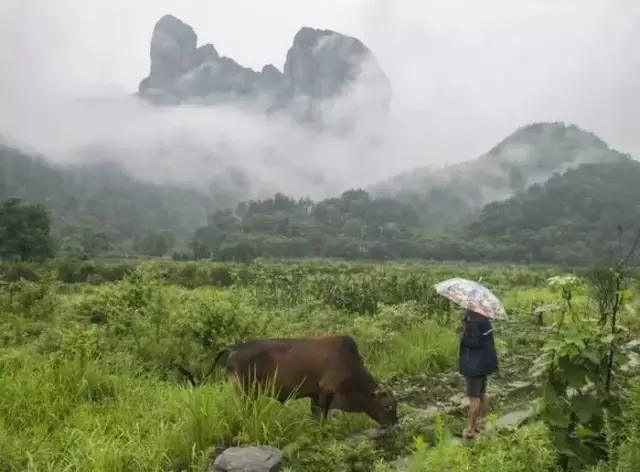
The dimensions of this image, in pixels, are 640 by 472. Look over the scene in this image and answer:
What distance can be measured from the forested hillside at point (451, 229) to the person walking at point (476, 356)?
47.9m

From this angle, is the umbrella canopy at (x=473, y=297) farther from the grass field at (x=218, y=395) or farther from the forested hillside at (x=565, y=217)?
the forested hillside at (x=565, y=217)

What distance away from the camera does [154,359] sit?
838 centimetres

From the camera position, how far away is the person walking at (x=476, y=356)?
6.37m

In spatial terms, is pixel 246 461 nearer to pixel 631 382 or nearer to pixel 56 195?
pixel 631 382

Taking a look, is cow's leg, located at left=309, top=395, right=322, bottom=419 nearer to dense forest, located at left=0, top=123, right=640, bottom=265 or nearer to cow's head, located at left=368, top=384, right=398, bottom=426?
cow's head, located at left=368, top=384, right=398, bottom=426

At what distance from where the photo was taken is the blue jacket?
6.39 metres

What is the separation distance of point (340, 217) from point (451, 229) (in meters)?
16.3

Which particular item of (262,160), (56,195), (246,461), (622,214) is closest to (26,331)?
(246,461)

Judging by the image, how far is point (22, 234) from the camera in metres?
37.3

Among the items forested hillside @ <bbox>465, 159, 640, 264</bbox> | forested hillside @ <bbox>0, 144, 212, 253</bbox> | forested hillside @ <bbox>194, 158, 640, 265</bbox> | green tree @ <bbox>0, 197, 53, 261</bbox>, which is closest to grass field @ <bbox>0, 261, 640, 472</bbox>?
green tree @ <bbox>0, 197, 53, 261</bbox>

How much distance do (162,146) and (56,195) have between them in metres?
77.4

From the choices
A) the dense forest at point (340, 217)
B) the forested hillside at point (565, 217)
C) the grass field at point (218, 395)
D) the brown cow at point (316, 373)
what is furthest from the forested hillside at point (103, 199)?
the brown cow at point (316, 373)

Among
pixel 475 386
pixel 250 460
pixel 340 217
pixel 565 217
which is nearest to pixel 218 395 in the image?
pixel 250 460

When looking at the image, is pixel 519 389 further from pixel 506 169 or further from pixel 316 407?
pixel 506 169
